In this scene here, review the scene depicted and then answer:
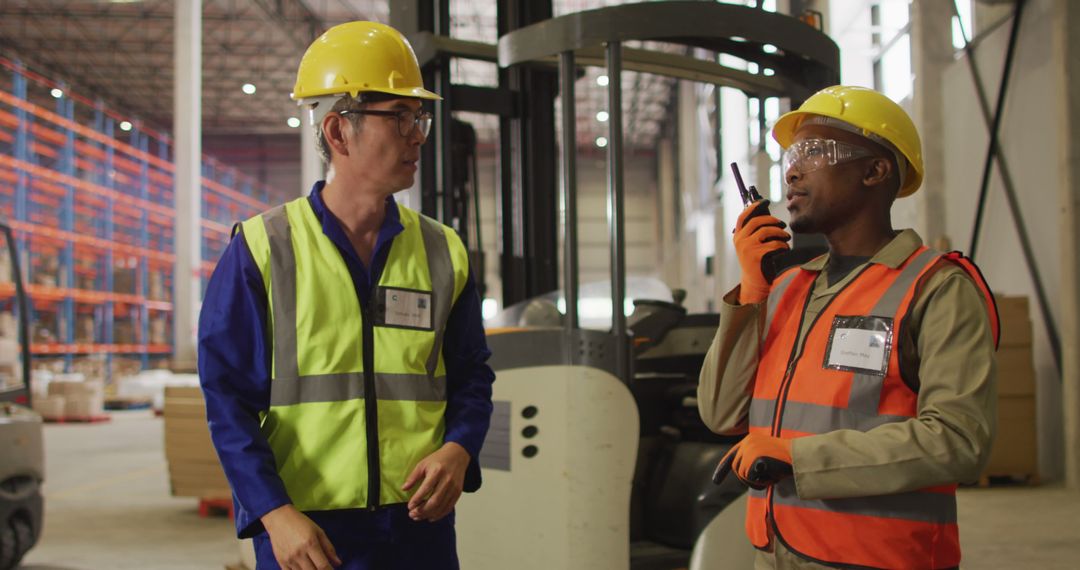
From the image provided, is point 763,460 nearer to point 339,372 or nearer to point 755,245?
point 755,245

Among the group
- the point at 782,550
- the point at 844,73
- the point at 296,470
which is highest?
the point at 844,73

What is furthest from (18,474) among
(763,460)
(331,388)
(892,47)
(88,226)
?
(88,226)


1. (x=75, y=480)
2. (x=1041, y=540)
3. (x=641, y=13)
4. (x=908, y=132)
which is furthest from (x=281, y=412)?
(x=75, y=480)

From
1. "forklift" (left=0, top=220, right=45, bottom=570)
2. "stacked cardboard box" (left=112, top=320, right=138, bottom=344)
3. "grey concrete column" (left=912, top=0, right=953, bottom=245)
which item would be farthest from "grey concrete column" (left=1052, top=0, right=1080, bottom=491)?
"stacked cardboard box" (left=112, top=320, right=138, bottom=344)

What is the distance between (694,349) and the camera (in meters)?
3.97

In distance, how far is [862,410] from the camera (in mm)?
1574

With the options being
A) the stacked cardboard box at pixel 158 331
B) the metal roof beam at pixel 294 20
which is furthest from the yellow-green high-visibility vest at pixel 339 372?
the stacked cardboard box at pixel 158 331

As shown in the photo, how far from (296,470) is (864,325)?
3.38ft

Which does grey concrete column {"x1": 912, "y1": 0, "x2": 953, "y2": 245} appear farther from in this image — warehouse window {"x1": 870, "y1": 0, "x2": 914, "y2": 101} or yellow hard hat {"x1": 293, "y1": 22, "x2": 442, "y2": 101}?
yellow hard hat {"x1": 293, "y1": 22, "x2": 442, "y2": 101}

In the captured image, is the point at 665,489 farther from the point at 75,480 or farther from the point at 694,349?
the point at 75,480

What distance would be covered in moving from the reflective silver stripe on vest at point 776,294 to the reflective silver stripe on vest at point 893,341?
0.94 feet

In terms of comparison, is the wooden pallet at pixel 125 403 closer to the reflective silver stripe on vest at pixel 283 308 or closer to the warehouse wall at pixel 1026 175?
the warehouse wall at pixel 1026 175

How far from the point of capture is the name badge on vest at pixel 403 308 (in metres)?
1.68

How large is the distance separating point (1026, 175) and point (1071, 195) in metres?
0.96
